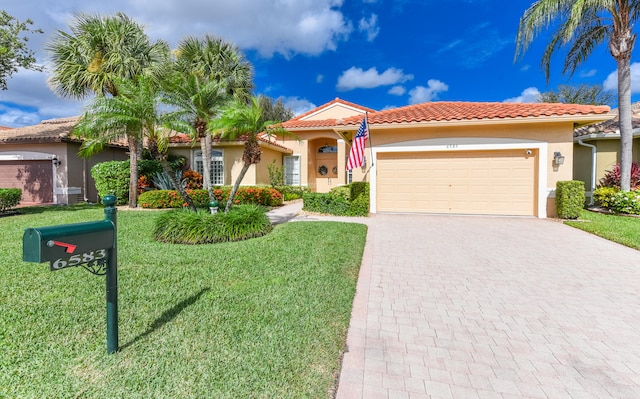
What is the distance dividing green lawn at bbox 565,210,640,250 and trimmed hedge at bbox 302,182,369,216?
22.0 ft

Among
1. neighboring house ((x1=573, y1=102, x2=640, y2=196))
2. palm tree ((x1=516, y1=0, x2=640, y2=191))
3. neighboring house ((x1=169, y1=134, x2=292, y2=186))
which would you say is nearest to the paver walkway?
palm tree ((x1=516, y1=0, x2=640, y2=191))

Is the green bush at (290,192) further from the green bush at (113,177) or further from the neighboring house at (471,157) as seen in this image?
the green bush at (113,177)

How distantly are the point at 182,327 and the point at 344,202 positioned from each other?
348 inches

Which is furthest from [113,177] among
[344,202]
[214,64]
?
[344,202]

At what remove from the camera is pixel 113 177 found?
14.1 meters

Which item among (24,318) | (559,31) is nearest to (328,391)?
(24,318)

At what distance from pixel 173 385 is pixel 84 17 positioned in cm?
1579

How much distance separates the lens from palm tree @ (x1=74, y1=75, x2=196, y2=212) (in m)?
6.98

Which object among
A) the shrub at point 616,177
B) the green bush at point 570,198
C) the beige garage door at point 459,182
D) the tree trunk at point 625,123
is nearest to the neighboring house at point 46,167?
the beige garage door at point 459,182

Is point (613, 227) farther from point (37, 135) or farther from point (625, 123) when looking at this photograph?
point (37, 135)

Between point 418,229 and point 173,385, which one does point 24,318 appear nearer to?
point 173,385

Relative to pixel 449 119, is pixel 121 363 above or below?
below

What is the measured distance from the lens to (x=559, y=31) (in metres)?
12.2

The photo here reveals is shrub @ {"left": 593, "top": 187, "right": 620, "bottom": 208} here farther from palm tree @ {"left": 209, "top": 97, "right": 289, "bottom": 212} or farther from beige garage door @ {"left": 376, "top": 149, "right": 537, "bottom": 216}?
palm tree @ {"left": 209, "top": 97, "right": 289, "bottom": 212}
